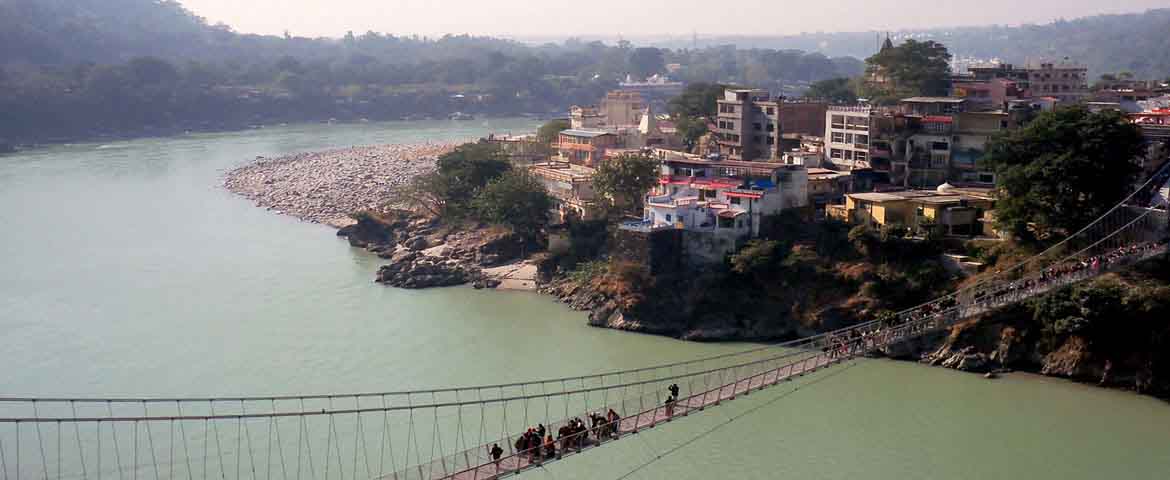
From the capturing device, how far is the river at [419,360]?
7.98m

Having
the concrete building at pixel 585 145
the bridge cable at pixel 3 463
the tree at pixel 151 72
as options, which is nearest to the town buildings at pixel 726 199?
the concrete building at pixel 585 145

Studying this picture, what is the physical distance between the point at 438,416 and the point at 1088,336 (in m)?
5.14

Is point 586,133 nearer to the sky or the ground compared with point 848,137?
nearer to the ground

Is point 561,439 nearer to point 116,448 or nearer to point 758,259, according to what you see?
point 116,448

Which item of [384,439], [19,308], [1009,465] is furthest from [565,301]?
[19,308]

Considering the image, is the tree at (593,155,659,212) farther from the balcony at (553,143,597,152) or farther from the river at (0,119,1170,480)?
the balcony at (553,143,597,152)

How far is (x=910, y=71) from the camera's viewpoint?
1725 cm

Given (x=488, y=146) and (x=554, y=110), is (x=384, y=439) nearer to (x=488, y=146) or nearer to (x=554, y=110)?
(x=488, y=146)

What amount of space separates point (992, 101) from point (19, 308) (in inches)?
458

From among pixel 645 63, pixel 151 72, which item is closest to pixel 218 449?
pixel 151 72

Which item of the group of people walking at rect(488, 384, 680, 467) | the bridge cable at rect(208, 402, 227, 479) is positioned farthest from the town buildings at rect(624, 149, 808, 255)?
the bridge cable at rect(208, 402, 227, 479)

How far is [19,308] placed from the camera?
12.3 meters

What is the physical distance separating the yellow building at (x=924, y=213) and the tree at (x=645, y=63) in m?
35.6

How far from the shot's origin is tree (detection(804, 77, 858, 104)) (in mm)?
19245
